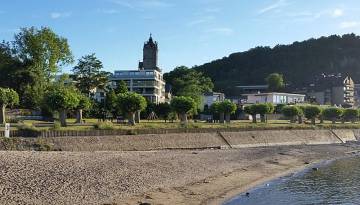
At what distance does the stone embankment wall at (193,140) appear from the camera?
49.5m

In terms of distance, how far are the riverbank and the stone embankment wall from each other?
6.65 meters

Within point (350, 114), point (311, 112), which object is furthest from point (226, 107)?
point (350, 114)

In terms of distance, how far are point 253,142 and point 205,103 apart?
8187 centimetres

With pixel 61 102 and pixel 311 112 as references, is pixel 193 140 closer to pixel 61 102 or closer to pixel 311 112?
pixel 61 102

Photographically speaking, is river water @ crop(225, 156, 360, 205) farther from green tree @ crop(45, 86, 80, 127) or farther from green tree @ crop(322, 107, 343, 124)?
green tree @ crop(322, 107, 343, 124)

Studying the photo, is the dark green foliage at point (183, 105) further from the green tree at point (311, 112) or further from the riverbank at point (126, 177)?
the green tree at point (311, 112)

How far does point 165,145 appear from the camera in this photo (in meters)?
56.7

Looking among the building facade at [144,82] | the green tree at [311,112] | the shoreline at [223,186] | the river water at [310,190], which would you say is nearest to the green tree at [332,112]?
the green tree at [311,112]

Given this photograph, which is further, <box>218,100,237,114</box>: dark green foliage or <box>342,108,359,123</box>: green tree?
<box>342,108,359,123</box>: green tree

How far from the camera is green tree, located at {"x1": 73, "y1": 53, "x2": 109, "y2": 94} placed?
108m

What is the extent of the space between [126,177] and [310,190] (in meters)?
12.8

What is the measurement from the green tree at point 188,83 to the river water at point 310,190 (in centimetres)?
7251

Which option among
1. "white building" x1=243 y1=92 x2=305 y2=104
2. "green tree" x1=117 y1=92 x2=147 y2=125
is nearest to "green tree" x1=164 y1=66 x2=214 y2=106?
"white building" x1=243 y1=92 x2=305 y2=104

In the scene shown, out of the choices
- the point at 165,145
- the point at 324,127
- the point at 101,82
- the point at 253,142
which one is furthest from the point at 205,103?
the point at 165,145
